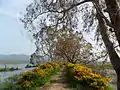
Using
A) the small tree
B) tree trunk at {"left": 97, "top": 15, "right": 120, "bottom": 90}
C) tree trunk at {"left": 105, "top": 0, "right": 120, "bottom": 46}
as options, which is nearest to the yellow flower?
tree trunk at {"left": 97, "top": 15, "right": 120, "bottom": 90}

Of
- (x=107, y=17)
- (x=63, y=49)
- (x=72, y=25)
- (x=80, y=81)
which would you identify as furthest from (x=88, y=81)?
(x=63, y=49)

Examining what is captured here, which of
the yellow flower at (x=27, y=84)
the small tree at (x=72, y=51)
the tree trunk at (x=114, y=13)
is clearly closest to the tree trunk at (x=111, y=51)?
the tree trunk at (x=114, y=13)

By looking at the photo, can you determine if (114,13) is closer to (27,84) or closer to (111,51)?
(111,51)

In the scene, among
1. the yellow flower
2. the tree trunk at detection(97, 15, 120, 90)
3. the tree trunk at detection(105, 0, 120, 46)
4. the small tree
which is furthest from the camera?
the small tree

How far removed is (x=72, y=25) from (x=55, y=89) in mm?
4451

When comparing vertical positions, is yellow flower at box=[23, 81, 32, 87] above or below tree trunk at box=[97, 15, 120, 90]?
below

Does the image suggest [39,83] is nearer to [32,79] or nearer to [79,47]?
[32,79]

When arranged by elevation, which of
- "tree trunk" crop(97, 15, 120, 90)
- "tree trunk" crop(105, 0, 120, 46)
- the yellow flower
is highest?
"tree trunk" crop(105, 0, 120, 46)

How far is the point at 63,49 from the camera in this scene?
33406mm

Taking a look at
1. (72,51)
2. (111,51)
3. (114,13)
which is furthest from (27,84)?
(72,51)

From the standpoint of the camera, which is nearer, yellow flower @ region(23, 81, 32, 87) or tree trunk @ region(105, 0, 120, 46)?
tree trunk @ region(105, 0, 120, 46)

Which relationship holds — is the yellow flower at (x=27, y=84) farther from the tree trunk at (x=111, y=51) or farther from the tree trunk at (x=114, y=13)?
the tree trunk at (x=114, y=13)

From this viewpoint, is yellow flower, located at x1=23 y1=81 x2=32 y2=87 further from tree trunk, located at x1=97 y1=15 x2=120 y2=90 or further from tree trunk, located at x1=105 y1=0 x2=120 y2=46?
tree trunk, located at x1=105 y1=0 x2=120 y2=46

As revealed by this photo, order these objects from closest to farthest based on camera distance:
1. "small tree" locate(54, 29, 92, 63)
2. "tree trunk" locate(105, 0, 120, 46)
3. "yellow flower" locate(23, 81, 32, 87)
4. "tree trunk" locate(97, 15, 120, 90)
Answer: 1. "tree trunk" locate(105, 0, 120, 46)
2. "tree trunk" locate(97, 15, 120, 90)
3. "yellow flower" locate(23, 81, 32, 87)
4. "small tree" locate(54, 29, 92, 63)
